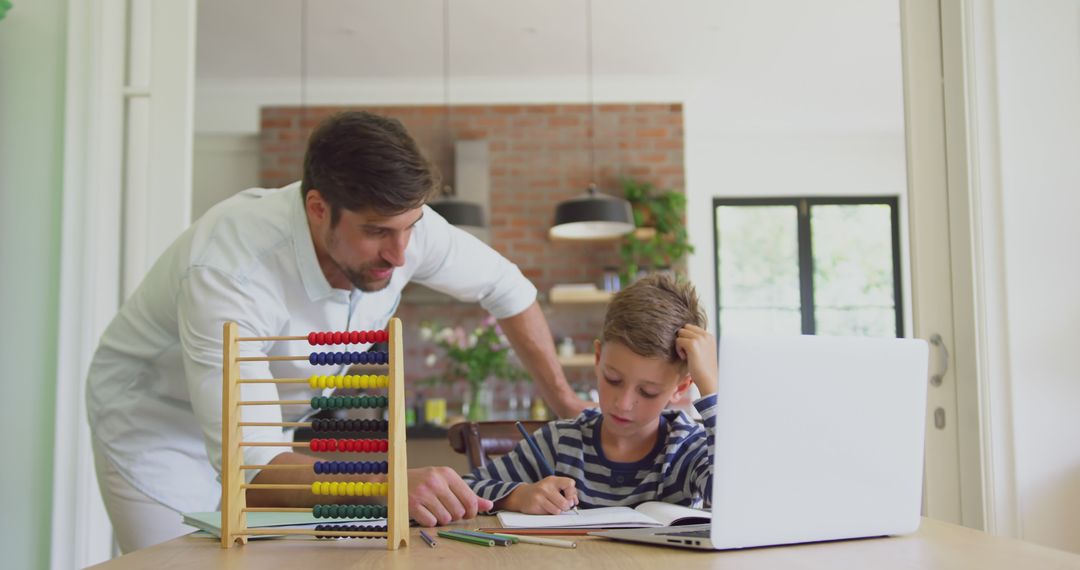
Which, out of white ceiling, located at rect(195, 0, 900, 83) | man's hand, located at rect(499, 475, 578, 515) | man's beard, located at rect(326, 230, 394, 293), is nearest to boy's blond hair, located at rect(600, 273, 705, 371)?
man's hand, located at rect(499, 475, 578, 515)

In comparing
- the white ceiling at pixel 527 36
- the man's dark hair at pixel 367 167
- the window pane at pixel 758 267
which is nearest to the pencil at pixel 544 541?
the man's dark hair at pixel 367 167

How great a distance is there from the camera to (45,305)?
2604 mm

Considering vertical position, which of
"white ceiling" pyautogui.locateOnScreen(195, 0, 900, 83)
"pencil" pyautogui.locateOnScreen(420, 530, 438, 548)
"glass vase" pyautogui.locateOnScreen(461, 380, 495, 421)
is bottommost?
"glass vase" pyautogui.locateOnScreen(461, 380, 495, 421)

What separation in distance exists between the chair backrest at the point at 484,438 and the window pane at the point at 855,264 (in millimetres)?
6425

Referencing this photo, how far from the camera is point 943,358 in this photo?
2.63 m

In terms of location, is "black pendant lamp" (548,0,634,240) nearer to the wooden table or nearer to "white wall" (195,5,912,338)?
"white wall" (195,5,912,338)

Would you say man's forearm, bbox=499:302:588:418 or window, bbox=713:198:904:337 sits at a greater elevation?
window, bbox=713:198:904:337

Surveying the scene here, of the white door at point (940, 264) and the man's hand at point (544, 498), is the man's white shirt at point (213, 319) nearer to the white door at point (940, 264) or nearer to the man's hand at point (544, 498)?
the man's hand at point (544, 498)

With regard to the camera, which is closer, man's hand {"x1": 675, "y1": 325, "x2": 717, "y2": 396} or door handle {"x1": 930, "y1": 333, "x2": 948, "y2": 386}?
man's hand {"x1": 675, "y1": 325, "x2": 717, "y2": 396}

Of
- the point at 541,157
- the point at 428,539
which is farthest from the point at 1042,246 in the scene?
the point at 541,157

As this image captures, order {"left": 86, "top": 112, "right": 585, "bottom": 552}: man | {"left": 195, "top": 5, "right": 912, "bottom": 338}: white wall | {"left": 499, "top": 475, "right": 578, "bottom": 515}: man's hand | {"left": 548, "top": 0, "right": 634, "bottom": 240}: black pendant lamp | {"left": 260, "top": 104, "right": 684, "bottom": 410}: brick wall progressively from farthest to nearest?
{"left": 260, "top": 104, "right": 684, "bottom": 410}: brick wall
{"left": 195, "top": 5, "right": 912, "bottom": 338}: white wall
{"left": 548, "top": 0, "right": 634, "bottom": 240}: black pendant lamp
{"left": 86, "top": 112, "right": 585, "bottom": 552}: man
{"left": 499, "top": 475, "right": 578, "bottom": 515}: man's hand

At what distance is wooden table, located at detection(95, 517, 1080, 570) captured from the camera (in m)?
1.05

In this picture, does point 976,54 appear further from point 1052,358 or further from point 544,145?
point 544,145

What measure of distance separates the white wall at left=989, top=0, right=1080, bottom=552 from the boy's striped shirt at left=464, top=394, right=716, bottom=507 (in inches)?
46.8
